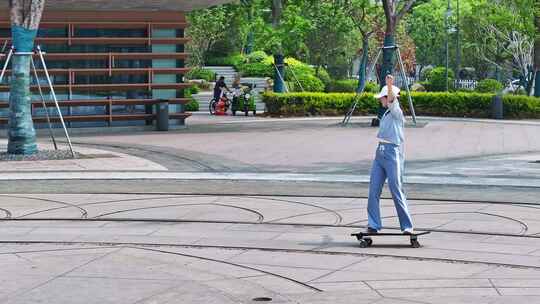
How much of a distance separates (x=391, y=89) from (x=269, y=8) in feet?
144

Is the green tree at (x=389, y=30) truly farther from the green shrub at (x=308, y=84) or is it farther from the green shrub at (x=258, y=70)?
the green shrub at (x=258, y=70)

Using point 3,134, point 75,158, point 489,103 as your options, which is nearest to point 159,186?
point 75,158

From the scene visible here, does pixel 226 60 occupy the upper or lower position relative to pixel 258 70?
upper

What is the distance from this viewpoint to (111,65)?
115 feet

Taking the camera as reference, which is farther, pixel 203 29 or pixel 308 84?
pixel 203 29

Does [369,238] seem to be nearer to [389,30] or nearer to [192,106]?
[389,30]

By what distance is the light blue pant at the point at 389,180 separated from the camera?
12617mm

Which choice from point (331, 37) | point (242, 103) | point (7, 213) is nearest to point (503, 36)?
point (331, 37)

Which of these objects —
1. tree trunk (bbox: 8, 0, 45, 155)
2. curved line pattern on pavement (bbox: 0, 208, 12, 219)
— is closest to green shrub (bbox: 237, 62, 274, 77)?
tree trunk (bbox: 8, 0, 45, 155)

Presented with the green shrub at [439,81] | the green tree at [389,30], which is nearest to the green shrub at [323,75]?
the green shrub at [439,81]

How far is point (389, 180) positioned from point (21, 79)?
46.2ft

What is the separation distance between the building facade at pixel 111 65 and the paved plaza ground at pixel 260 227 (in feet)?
23.3

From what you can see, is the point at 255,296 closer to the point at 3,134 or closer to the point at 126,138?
the point at 126,138

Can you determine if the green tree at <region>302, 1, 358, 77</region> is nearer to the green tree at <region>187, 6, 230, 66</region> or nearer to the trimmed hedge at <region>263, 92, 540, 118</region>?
the green tree at <region>187, 6, 230, 66</region>
